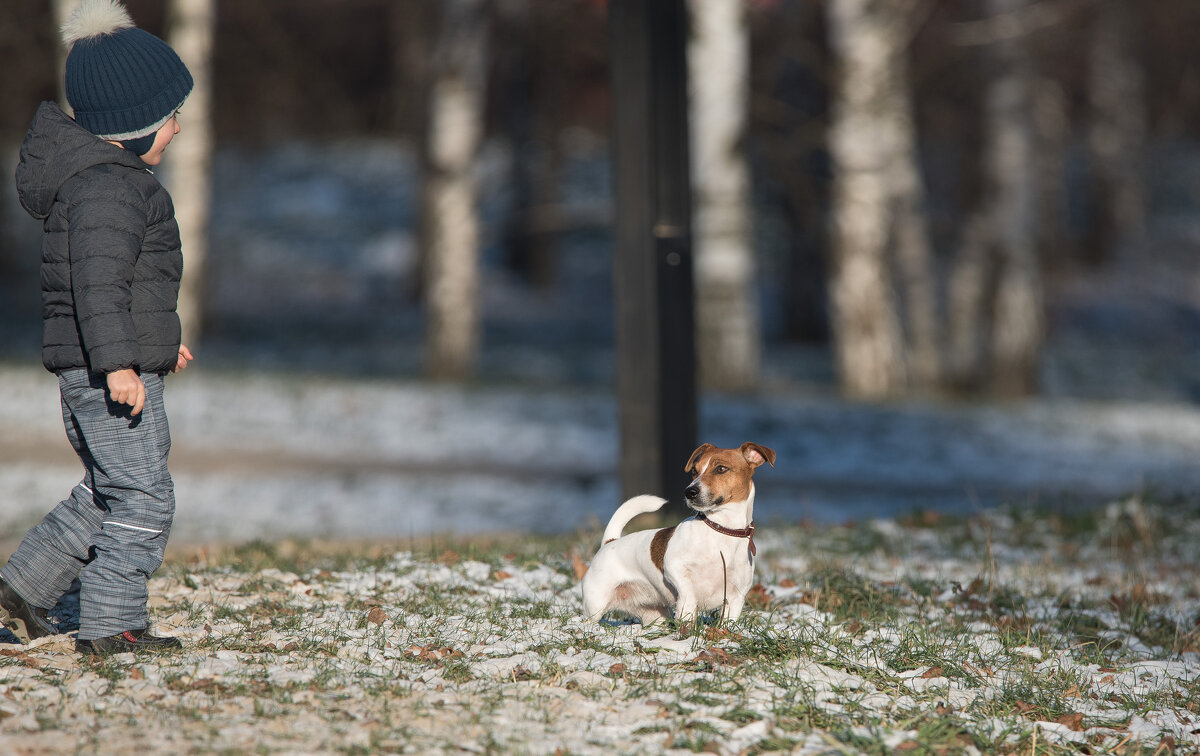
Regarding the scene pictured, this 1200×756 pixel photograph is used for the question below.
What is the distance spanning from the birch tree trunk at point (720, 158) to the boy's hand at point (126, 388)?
850cm

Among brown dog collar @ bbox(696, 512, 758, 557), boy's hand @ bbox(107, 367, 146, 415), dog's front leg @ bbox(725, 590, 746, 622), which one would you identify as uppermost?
boy's hand @ bbox(107, 367, 146, 415)

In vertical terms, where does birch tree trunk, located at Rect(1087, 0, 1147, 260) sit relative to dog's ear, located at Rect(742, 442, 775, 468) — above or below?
above

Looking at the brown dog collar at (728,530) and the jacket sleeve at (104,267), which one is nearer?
the jacket sleeve at (104,267)

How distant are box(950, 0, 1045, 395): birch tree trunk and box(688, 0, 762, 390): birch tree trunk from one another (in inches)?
179

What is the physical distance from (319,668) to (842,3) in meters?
11.4

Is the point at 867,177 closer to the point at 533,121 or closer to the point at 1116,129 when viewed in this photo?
the point at 533,121

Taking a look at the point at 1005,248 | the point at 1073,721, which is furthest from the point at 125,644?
the point at 1005,248

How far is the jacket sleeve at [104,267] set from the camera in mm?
3355

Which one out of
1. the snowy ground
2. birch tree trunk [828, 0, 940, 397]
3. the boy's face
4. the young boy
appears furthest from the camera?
birch tree trunk [828, 0, 940, 397]

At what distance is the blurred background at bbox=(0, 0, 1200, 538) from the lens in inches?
418

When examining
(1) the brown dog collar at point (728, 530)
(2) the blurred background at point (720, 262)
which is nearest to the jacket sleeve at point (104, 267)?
(1) the brown dog collar at point (728, 530)

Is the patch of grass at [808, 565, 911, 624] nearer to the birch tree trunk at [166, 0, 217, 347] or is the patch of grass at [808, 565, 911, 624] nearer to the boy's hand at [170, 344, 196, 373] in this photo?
the boy's hand at [170, 344, 196, 373]

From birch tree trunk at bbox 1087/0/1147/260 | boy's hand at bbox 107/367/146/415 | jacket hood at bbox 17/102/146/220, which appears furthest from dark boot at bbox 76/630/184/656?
birch tree trunk at bbox 1087/0/1147/260

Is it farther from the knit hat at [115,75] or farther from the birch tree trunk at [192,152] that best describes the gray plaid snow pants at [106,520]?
the birch tree trunk at [192,152]
